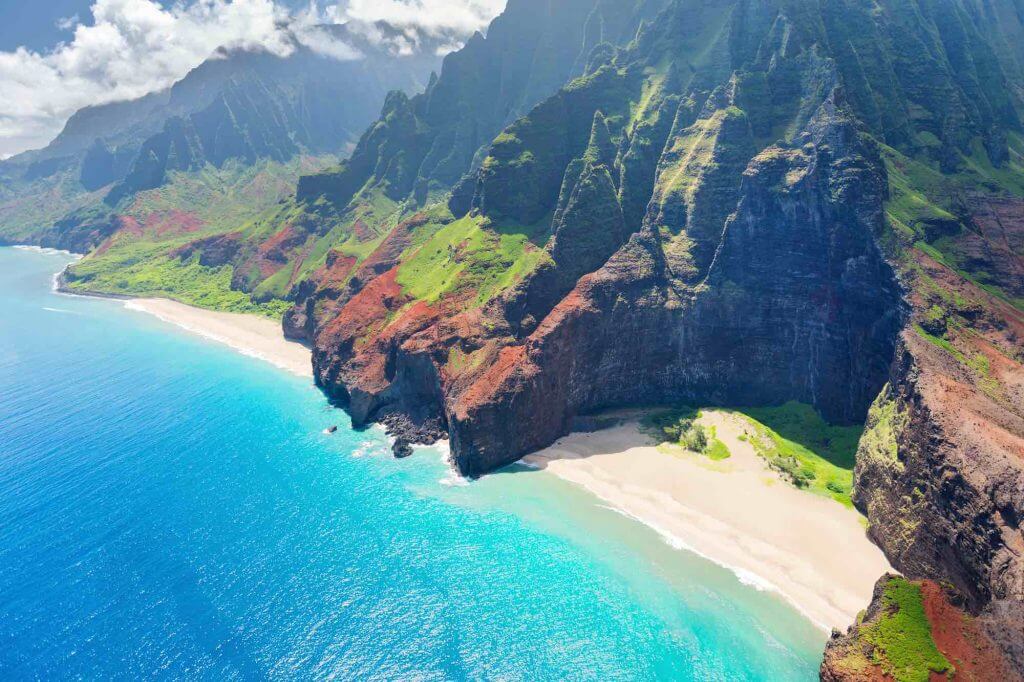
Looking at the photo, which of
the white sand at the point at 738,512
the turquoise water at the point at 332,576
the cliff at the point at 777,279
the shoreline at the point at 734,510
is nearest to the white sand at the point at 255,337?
the cliff at the point at 777,279

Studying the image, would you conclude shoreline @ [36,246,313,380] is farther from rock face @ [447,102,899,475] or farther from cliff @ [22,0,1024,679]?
rock face @ [447,102,899,475]

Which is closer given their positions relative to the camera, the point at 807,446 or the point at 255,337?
the point at 807,446

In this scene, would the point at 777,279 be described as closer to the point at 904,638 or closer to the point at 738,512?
the point at 738,512

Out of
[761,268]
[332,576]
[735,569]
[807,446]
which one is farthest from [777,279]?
[332,576]

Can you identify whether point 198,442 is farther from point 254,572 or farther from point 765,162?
point 765,162

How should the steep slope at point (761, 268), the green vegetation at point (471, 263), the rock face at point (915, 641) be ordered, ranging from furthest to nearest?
the green vegetation at point (471, 263) < the steep slope at point (761, 268) < the rock face at point (915, 641)

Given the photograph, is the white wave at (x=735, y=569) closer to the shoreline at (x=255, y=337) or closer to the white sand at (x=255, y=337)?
the shoreline at (x=255, y=337)
